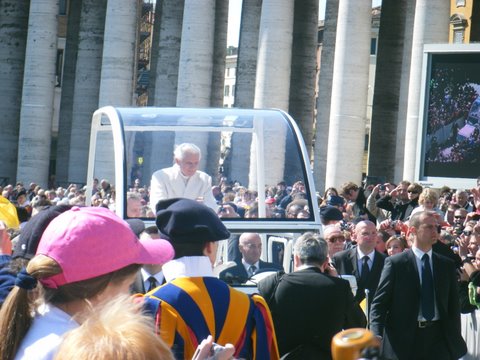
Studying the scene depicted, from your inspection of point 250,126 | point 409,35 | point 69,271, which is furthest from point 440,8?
point 69,271

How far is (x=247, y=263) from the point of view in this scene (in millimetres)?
9984

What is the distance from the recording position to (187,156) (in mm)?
10906

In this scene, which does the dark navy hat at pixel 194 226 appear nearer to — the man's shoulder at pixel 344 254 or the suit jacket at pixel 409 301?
the suit jacket at pixel 409 301

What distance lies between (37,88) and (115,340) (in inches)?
1753

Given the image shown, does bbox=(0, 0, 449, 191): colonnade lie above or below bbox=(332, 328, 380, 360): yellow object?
above

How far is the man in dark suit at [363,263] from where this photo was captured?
12.2 metres

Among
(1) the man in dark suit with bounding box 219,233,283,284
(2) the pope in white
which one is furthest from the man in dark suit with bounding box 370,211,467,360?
(2) the pope in white

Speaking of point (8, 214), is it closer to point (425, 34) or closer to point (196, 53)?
point (425, 34)

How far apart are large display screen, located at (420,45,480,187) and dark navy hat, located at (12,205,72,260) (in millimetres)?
17057

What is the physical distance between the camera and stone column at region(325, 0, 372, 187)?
36.5 meters

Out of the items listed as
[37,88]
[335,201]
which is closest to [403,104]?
[37,88]

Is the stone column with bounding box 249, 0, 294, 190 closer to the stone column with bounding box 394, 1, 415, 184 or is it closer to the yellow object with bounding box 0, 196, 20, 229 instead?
the stone column with bounding box 394, 1, 415, 184

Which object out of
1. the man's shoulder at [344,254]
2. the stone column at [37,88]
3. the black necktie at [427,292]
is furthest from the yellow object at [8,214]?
the stone column at [37,88]

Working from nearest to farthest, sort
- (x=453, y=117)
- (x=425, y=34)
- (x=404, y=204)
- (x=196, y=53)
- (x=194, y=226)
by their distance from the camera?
(x=194, y=226), (x=404, y=204), (x=453, y=117), (x=425, y=34), (x=196, y=53)
